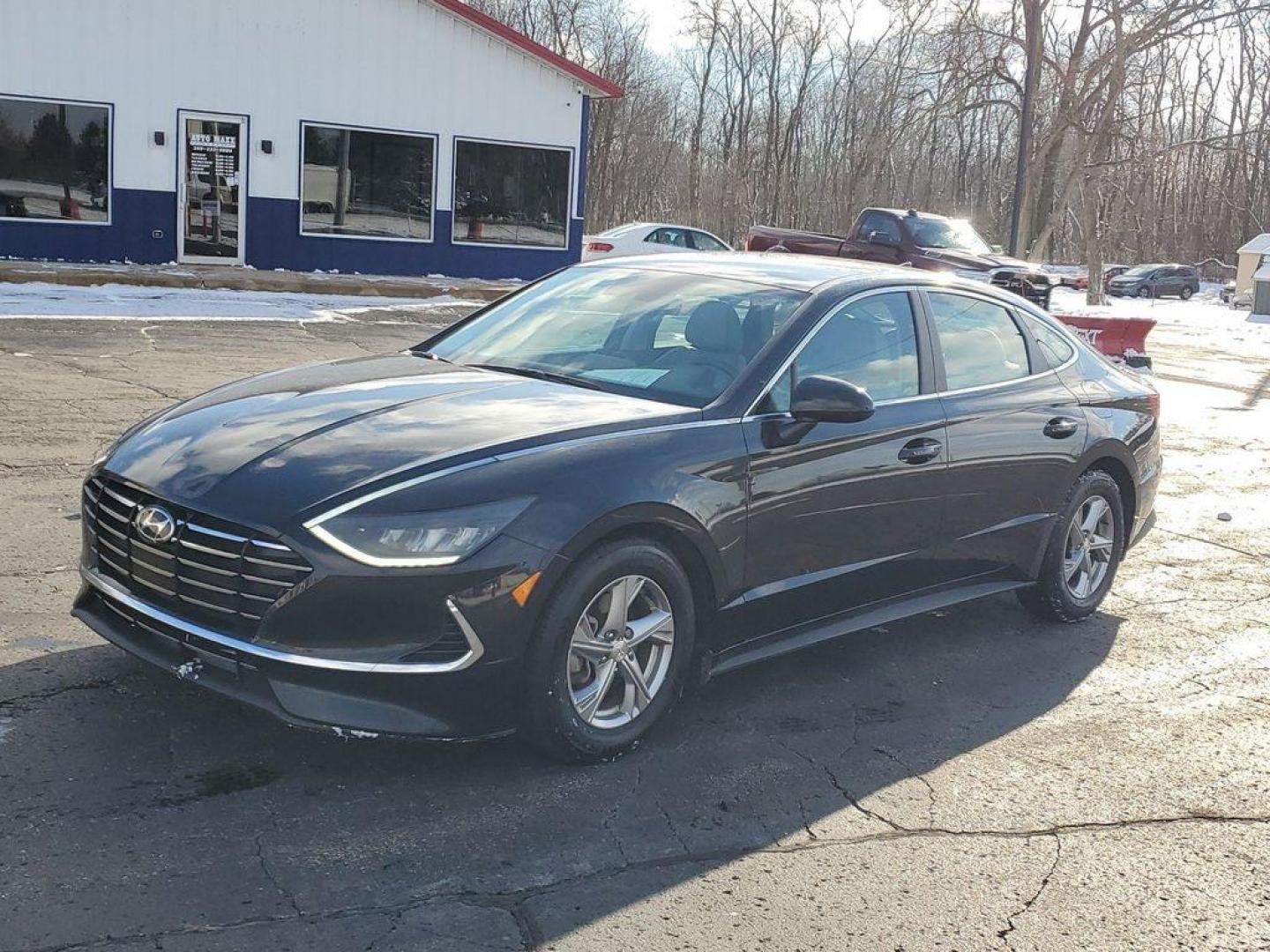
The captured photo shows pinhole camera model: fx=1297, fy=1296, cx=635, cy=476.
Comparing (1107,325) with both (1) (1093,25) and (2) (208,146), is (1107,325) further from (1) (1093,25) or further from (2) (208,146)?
(1) (1093,25)

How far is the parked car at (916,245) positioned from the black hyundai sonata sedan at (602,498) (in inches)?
556

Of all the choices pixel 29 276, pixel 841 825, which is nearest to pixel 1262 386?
pixel 841 825

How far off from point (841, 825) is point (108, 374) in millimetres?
9240

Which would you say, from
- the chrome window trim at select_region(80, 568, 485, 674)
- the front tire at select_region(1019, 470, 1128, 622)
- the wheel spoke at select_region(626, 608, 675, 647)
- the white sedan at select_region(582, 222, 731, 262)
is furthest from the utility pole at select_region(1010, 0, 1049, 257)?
the chrome window trim at select_region(80, 568, 485, 674)

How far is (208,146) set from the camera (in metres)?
21.3

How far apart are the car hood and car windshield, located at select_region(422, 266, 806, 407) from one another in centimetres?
20

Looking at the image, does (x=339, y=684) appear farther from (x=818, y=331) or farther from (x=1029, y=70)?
(x=1029, y=70)

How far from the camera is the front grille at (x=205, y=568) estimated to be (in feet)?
12.1

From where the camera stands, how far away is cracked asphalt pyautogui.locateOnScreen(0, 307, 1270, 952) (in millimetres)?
3289

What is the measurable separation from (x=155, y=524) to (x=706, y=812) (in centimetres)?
188

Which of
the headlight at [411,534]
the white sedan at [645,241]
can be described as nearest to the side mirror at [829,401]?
the headlight at [411,534]

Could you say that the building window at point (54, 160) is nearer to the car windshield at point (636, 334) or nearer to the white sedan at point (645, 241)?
the white sedan at point (645, 241)

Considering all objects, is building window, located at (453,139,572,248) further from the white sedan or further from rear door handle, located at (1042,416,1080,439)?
rear door handle, located at (1042,416,1080,439)

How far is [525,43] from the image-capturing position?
22.5 meters
